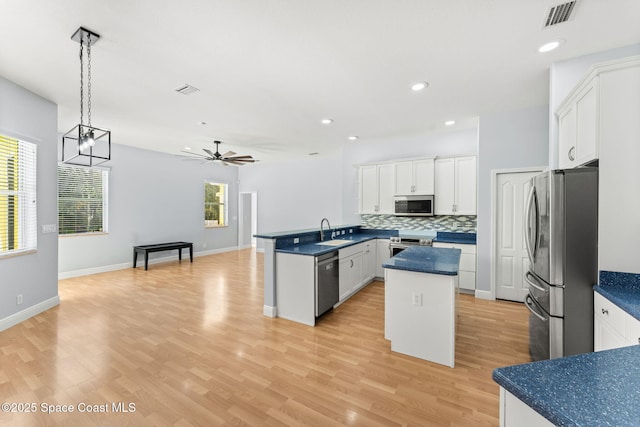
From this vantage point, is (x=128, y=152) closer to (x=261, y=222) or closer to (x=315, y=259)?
(x=261, y=222)

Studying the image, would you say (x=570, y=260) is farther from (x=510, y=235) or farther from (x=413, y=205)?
(x=413, y=205)

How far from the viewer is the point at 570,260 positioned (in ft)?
6.76

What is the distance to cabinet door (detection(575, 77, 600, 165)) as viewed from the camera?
1953 mm

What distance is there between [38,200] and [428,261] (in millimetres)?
5122

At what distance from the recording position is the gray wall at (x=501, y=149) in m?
3.88

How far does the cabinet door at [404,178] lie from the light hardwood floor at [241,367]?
2.29 meters

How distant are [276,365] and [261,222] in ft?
22.7

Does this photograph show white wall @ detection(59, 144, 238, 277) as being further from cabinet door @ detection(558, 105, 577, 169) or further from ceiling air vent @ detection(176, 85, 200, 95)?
cabinet door @ detection(558, 105, 577, 169)

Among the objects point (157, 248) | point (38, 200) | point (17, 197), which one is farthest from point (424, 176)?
point (157, 248)

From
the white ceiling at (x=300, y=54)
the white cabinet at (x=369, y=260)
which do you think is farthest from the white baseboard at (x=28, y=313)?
the white cabinet at (x=369, y=260)

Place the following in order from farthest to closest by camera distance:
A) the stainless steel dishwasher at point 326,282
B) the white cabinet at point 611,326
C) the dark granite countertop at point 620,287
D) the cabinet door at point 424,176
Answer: the cabinet door at point 424,176 < the stainless steel dishwasher at point 326,282 < the dark granite countertop at point 620,287 < the white cabinet at point 611,326

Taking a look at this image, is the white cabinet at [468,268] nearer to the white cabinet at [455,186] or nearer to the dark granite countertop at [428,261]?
the white cabinet at [455,186]

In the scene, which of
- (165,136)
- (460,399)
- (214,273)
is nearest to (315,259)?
(460,399)

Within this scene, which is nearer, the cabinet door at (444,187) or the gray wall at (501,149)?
the gray wall at (501,149)
